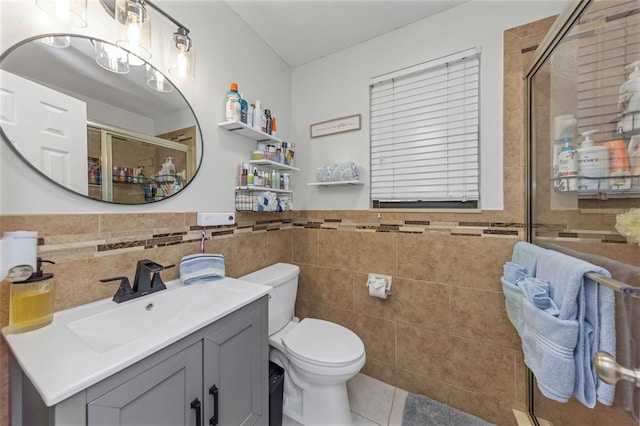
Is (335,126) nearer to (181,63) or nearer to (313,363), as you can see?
(181,63)

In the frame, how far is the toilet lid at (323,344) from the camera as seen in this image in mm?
1210

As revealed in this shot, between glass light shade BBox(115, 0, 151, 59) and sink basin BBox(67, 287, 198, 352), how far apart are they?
1.09 metres

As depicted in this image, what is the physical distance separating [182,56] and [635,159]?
6.55ft

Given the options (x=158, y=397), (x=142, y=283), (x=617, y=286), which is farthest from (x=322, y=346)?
(x=617, y=286)

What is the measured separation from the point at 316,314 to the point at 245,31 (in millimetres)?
2186

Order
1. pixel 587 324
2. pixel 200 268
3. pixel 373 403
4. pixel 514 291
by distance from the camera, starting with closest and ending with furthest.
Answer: pixel 587 324, pixel 514 291, pixel 200 268, pixel 373 403

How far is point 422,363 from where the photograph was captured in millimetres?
1563

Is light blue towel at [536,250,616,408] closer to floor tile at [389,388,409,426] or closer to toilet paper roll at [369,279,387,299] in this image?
toilet paper roll at [369,279,387,299]

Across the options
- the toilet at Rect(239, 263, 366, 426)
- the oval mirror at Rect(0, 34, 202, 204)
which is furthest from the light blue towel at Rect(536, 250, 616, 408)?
the oval mirror at Rect(0, 34, 202, 204)

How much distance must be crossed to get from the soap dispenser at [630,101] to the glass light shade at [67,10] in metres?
2.04

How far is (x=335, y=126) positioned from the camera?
6.11ft

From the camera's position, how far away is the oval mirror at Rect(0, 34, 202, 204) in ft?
2.56

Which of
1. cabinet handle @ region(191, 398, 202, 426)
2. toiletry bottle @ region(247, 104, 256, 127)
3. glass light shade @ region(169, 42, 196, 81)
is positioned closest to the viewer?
cabinet handle @ region(191, 398, 202, 426)

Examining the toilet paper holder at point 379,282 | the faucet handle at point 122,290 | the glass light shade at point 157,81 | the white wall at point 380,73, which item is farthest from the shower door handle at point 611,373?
the glass light shade at point 157,81
